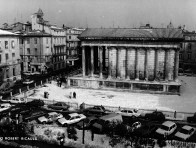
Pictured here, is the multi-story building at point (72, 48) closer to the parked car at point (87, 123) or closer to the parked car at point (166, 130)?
the parked car at point (87, 123)

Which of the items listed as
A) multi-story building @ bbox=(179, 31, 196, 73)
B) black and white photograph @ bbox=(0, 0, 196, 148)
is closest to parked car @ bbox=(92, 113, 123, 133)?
black and white photograph @ bbox=(0, 0, 196, 148)

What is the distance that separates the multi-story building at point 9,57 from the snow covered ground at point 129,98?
9.67 m

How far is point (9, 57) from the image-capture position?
59469 millimetres

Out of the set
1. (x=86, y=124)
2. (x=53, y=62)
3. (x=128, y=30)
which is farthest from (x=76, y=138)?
(x=53, y=62)

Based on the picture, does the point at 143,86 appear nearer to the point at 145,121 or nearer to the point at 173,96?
the point at 173,96

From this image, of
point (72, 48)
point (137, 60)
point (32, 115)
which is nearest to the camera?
point (32, 115)

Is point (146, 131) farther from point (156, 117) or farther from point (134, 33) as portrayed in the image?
point (134, 33)

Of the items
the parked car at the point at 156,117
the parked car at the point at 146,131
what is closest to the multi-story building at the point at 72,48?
the parked car at the point at 156,117

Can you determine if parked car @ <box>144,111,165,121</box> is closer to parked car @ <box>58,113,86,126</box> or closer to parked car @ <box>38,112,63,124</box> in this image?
parked car @ <box>58,113,86,126</box>

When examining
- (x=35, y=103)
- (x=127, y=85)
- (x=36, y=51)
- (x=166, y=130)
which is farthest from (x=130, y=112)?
(x=36, y=51)

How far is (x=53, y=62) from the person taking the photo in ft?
260

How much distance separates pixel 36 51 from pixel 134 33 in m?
32.5

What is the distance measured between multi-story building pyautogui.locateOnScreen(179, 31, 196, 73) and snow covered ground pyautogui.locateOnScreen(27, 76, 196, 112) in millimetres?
25367

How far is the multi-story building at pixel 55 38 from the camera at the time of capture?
77438mm
